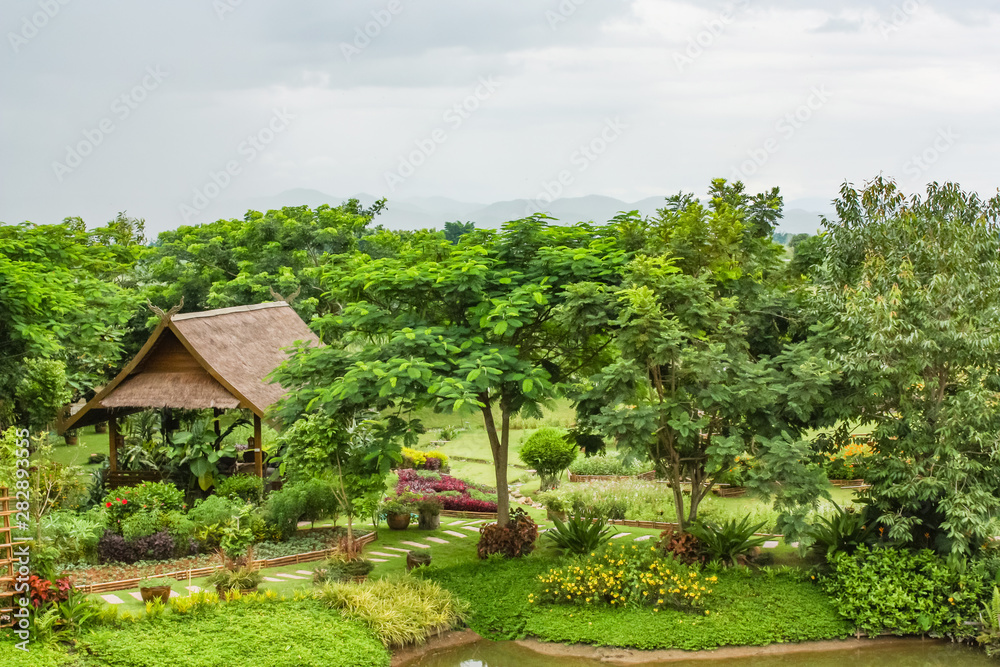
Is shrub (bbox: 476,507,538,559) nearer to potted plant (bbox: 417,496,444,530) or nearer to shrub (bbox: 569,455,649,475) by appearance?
potted plant (bbox: 417,496,444,530)

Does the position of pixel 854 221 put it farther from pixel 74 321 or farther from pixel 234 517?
pixel 74 321

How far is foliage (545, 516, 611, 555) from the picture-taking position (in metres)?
15.1

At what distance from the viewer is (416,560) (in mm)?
14711

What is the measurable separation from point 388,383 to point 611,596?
458 cm

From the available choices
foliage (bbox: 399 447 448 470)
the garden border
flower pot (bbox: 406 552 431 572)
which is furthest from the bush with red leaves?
foliage (bbox: 399 447 448 470)

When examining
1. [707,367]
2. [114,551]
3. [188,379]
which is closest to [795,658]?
[707,367]

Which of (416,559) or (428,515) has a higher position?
(428,515)

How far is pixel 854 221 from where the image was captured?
45.0ft

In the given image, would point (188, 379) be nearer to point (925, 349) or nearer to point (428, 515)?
point (428, 515)

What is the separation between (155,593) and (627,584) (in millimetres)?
6756

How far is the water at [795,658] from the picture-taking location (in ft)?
39.9

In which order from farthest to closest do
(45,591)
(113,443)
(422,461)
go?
(422,461) < (113,443) < (45,591)

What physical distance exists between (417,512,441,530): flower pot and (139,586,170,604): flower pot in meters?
6.05

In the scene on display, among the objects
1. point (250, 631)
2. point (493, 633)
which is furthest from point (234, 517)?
point (493, 633)
